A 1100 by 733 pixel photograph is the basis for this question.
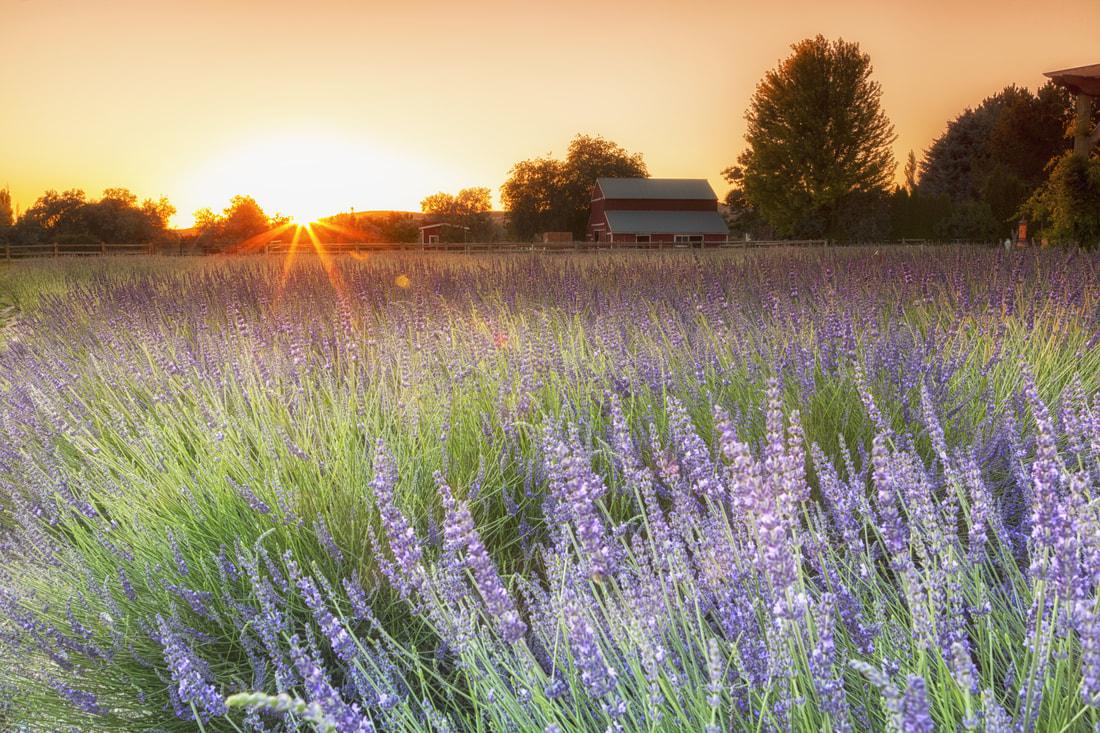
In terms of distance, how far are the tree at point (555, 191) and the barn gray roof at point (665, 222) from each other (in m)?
9.89

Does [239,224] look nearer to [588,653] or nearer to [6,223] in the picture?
[6,223]

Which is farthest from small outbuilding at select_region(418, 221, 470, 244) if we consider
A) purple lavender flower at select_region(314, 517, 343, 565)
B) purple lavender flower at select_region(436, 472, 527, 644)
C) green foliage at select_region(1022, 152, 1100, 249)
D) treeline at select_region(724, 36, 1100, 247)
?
purple lavender flower at select_region(436, 472, 527, 644)

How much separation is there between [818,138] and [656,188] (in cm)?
2696

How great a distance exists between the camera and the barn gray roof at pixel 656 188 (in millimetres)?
63312

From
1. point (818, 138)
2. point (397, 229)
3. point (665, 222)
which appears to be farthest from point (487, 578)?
point (397, 229)

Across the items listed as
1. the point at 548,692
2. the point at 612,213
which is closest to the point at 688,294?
the point at 548,692

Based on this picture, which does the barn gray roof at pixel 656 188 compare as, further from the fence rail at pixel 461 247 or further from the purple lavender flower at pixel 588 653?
the purple lavender flower at pixel 588 653

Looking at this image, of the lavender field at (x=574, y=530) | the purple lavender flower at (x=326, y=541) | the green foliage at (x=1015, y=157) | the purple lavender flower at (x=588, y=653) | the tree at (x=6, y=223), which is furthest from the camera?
the tree at (x=6, y=223)

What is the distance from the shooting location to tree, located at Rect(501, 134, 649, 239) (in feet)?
235

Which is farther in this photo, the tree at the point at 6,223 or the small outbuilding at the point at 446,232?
the small outbuilding at the point at 446,232

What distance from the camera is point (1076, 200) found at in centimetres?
1060

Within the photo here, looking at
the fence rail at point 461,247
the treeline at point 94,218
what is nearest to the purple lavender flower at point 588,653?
the fence rail at point 461,247

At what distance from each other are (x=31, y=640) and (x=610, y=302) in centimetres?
506

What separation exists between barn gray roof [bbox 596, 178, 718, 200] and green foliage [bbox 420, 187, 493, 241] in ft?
58.9
